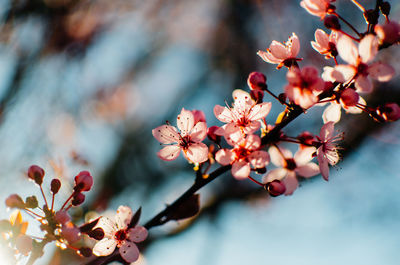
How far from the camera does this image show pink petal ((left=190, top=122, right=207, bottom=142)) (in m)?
1.06

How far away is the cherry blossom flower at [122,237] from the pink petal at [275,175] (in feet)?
1.38

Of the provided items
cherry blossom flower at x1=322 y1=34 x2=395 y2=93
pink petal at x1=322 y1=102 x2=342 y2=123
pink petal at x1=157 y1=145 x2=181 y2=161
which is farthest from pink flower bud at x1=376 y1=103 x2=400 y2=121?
pink petal at x1=157 y1=145 x2=181 y2=161

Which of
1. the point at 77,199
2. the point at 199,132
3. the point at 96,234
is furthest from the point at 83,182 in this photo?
the point at 199,132

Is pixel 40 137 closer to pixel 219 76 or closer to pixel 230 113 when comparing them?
pixel 230 113

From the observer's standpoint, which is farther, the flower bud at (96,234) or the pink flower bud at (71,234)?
the flower bud at (96,234)

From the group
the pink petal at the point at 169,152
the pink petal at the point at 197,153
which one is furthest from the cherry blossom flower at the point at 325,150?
the pink petal at the point at 169,152

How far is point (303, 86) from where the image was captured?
0.83m

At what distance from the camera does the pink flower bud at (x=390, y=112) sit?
88 cm

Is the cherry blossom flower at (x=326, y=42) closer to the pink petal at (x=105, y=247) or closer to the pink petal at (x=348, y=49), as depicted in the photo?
the pink petal at (x=348, y=49)

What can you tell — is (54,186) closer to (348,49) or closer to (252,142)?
(252,142)

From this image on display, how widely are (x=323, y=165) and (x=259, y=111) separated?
0.27 meters

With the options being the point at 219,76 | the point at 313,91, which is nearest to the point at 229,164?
the point at 313,91

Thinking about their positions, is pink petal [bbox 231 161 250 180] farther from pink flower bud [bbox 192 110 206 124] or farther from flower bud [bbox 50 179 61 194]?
flower bud [bbox 50 179 61 194]

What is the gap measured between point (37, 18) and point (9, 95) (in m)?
0.63
